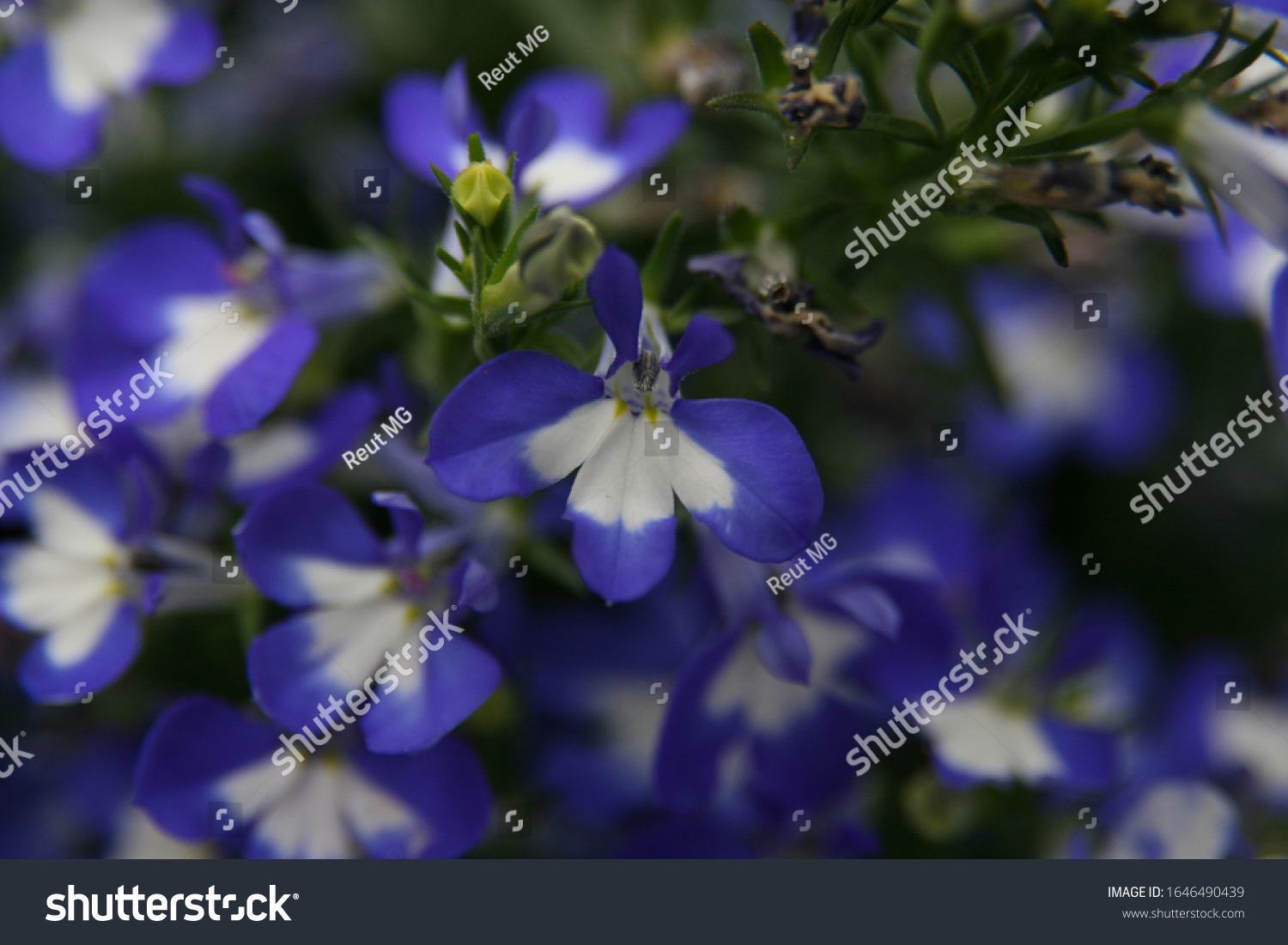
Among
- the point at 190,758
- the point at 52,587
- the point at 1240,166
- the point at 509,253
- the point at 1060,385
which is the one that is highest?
the point at 509,253

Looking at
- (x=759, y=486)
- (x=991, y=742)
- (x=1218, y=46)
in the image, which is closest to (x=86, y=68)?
Answer: (x=759, y=486)

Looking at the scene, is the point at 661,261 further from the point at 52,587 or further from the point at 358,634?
the point at 52,587

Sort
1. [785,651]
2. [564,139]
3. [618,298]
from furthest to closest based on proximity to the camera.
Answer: [564,139], [785,651], [618,298]

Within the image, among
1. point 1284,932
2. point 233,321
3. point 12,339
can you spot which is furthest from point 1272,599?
point 12,339

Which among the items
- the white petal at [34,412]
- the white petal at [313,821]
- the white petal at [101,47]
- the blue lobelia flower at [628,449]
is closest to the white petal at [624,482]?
the blue lobelia flower at [628,449]

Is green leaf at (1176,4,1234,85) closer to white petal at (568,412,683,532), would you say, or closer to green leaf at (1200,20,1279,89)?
green leaf at (1200,20,1279,89)

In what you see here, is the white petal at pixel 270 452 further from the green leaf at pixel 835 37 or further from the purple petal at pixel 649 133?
the green leaf at pixel 835 37

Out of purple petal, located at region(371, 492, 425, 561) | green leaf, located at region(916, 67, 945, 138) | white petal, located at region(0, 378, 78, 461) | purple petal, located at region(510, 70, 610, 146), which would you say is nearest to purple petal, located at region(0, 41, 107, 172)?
white petal, located at region(0, 378, 78, 461)
